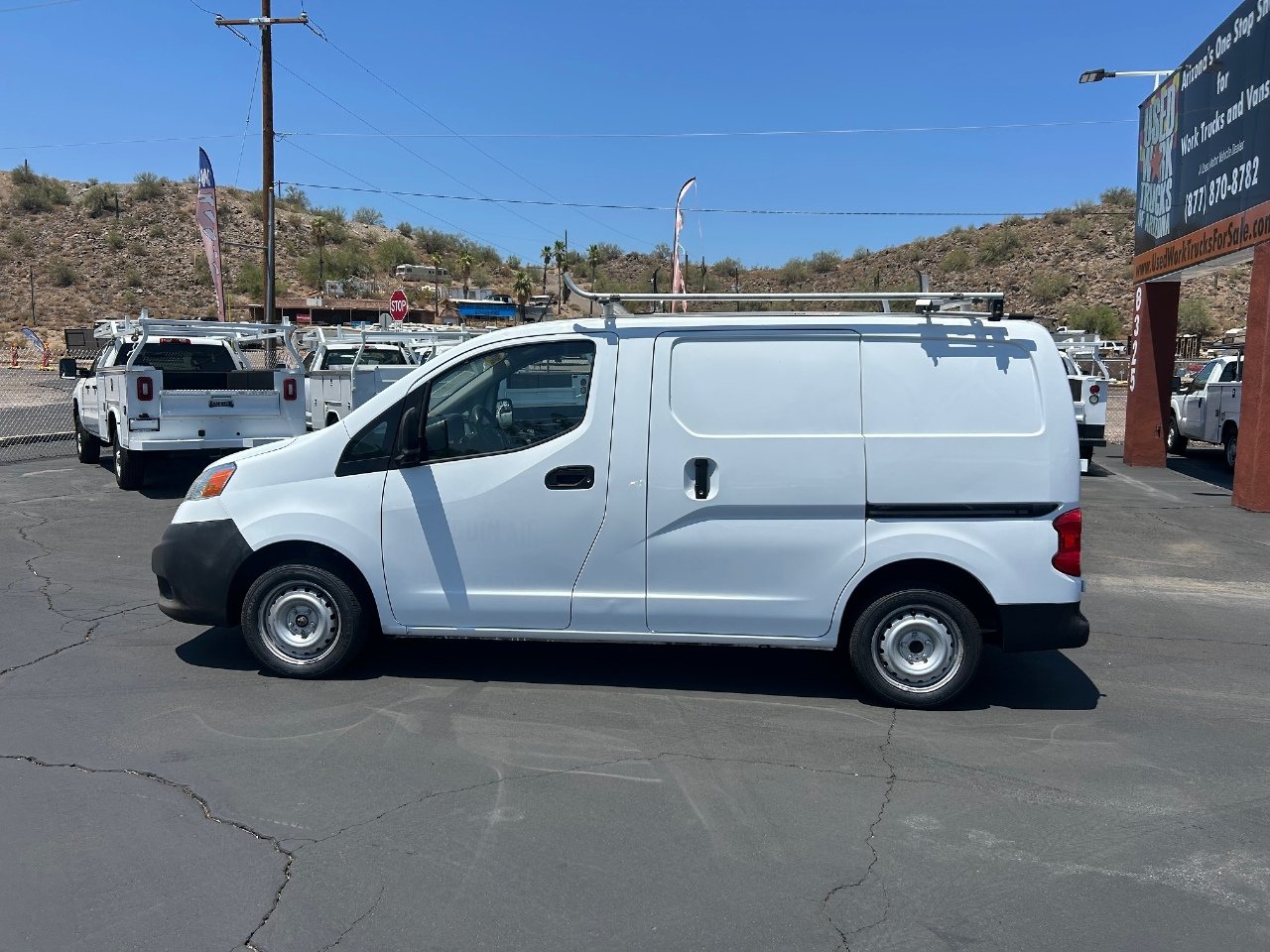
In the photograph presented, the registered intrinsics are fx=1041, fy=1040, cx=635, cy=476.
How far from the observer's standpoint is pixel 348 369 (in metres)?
16.2

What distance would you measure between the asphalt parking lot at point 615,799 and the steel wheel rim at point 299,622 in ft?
0.64

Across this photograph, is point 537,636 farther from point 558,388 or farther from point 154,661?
point 154,661

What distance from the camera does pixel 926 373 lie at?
A: 5715mm

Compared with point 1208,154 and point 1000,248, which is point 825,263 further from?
point 1208,154

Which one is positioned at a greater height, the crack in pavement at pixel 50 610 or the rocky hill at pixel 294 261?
the rocky hill at pixel 294 261

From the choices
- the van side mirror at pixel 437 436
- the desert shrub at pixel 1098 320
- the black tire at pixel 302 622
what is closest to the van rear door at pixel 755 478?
the van side mirror at pixel 437 436

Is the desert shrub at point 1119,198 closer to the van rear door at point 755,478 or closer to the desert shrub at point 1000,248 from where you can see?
the desert shrub at point 1000,248

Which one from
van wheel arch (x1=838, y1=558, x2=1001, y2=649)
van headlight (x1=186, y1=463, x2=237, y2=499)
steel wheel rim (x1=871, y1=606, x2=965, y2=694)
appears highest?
van headlight (x1=186, y1=463, x2=237, y2=499)

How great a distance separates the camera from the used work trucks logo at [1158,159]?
1702 cm

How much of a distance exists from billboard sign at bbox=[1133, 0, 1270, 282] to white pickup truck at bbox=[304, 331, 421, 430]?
11.7 meters

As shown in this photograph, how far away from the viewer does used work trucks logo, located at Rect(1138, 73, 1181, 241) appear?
1702cm

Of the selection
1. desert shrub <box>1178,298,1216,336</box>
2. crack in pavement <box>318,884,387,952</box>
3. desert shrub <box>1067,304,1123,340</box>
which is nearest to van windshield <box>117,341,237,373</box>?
crack in pavement <box>318,884,387,952</box>

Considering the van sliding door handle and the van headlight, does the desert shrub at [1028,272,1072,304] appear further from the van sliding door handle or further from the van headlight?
the van headlight

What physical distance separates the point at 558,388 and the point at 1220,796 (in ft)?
12.8
